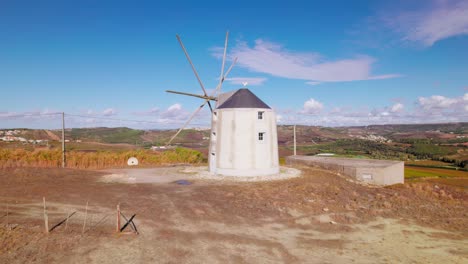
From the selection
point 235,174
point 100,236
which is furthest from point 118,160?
point 100,236

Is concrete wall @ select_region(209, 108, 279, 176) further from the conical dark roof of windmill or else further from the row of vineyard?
the row of vineyard

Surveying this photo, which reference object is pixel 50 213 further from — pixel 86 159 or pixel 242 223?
pixel 86 159

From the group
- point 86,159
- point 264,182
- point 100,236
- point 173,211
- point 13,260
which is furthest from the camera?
point 86,159

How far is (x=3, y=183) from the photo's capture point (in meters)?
20.7

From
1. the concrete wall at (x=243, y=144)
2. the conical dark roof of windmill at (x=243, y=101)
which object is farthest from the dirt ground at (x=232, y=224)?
the conical dark roof of windmill at (x=243, y=101)

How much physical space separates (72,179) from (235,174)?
44.2ft

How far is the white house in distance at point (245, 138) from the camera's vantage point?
24812mm

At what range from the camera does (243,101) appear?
25609mm

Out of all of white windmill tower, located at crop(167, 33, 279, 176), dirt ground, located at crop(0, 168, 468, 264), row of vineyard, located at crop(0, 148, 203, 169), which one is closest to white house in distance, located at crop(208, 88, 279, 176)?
white windmill tower, located at crop(167, 33, 279, 176)

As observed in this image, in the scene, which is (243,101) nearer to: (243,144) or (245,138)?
(245,138)

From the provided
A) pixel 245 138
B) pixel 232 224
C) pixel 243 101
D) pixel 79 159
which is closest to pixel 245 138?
pixel 245 138

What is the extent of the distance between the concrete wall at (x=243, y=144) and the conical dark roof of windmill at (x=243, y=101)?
46 cm

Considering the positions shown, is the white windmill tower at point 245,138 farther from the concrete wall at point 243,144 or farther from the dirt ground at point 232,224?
the dirt ground at point 232,224

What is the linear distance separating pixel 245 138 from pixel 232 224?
1214cm
